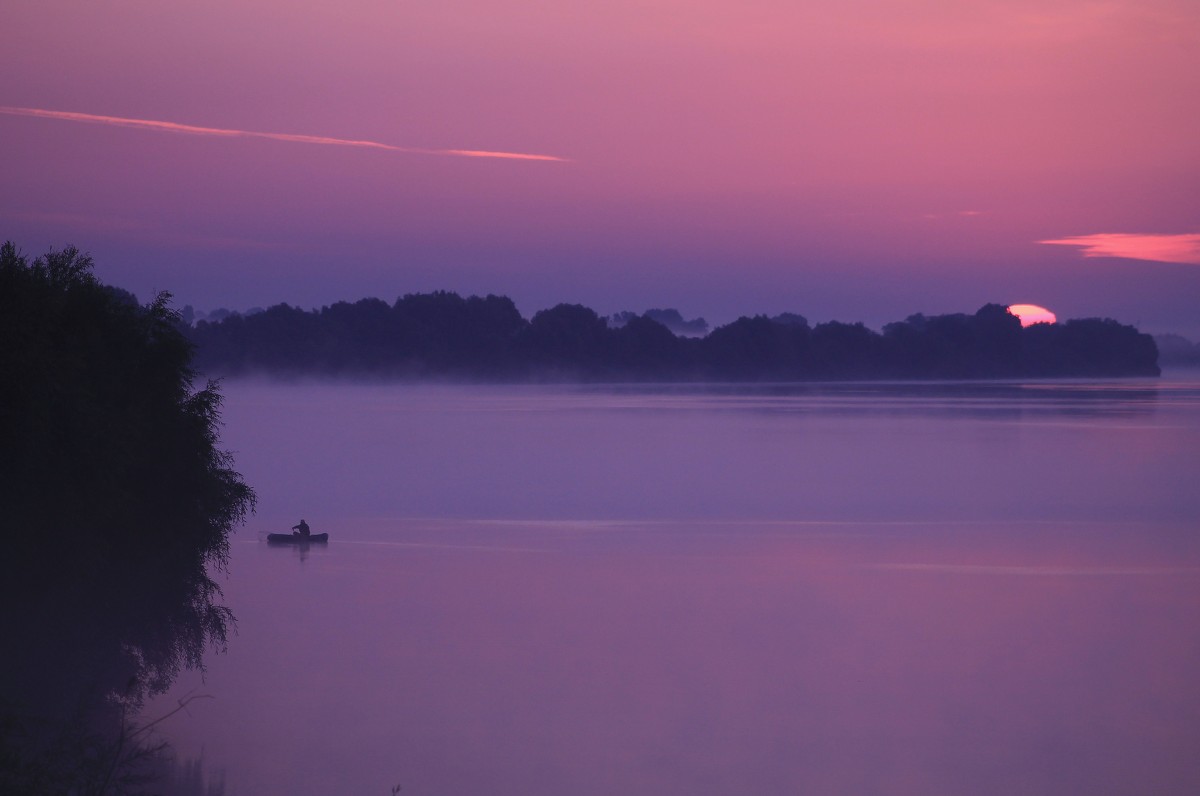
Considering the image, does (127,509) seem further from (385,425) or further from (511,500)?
(385,425)

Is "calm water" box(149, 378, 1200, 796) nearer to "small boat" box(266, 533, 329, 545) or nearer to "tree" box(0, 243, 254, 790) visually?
"small boat" box(266, 533, 329, 545)

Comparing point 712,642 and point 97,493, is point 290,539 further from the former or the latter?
point 97,493

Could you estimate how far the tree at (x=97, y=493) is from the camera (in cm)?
1070

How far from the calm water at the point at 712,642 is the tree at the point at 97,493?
137cm

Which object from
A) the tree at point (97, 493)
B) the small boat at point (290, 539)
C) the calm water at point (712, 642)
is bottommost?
the calm water at point (712, 642)

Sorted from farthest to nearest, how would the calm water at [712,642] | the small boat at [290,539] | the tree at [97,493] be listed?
the small boat at [290,539] < the calm water at [712,642] < the tree at [97,493]

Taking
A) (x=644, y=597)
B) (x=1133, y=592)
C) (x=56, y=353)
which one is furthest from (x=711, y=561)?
(x=56, y=353)

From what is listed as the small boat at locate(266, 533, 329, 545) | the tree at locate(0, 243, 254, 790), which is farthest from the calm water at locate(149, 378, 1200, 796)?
the tree at locate(0, 243, 254, 790)

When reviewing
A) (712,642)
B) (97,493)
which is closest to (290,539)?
(712,642)

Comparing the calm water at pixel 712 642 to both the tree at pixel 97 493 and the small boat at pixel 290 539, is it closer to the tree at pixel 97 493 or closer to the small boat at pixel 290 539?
the small boat at pixel 290 539

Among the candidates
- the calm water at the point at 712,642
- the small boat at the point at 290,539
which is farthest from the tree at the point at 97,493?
the small boat at the point at 290,539

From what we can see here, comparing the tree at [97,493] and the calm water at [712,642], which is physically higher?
the tree at [97,493]

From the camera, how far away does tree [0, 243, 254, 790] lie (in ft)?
35.1

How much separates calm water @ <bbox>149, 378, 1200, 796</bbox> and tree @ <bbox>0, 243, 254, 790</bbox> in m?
1.37
